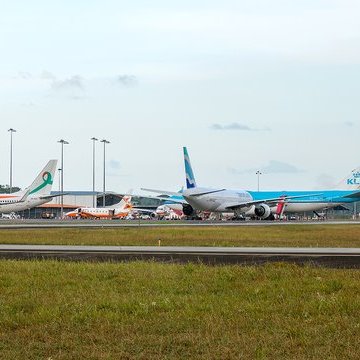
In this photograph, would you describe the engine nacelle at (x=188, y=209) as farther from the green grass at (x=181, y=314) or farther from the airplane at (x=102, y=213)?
the green grass at (x=181, y=314)

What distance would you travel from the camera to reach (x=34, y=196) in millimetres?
105062

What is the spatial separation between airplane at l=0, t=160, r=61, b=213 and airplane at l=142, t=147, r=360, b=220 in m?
18.9

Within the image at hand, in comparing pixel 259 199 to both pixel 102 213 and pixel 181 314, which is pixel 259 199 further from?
pixel 181 314

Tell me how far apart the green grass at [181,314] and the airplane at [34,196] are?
85.0m

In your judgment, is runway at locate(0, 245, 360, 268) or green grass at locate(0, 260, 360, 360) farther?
runway at locate(0, 245, 360, 268)

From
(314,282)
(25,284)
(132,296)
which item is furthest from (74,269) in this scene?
(314,282)

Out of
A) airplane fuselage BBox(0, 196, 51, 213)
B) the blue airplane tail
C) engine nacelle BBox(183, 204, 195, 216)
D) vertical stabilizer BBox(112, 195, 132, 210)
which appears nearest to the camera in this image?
airplane fuselage BBox(0, 196, 51, 213)

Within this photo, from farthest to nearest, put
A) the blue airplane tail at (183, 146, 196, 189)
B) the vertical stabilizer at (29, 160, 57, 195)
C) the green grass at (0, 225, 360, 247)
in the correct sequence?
the blue airplane tail at (183, 146, 196, 189), the vertical stabilizer at (29, 160, 57, 195), the green grass at (0, 225, 360, 247)

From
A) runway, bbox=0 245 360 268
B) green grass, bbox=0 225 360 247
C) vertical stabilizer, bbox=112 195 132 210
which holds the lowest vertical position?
vertical stabilizer, bbox=112 195 132 210

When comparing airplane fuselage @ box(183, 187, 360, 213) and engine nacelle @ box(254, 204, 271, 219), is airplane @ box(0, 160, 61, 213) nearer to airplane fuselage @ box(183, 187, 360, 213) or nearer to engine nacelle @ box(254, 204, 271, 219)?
airplane fuselage @ box(183, 187, 360, 213)

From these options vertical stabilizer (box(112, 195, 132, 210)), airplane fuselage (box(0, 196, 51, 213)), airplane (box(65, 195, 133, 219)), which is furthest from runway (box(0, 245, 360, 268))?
vertical stabilizer (box(112, 195, 132, 210))

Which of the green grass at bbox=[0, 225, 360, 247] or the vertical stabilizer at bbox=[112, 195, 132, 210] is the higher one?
the green grass at bbox=[0, 225, 360, 247]

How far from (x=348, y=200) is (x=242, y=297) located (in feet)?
395

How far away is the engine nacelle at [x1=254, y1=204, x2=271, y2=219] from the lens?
113 metres
